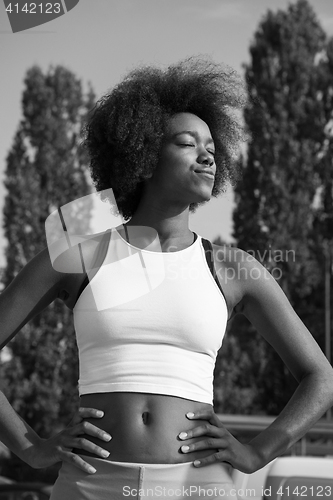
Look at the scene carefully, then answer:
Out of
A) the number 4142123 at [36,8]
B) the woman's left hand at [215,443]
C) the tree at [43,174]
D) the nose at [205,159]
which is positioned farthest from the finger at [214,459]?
the tree at [43,174]

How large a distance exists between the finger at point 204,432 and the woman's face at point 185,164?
30cm

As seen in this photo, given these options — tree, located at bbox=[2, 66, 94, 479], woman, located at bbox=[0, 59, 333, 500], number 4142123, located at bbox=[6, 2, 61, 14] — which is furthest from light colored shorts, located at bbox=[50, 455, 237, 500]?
tree, located at bbox=[2, 66, 94, 479]

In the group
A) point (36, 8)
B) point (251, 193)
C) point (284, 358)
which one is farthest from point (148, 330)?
point (251, 193)

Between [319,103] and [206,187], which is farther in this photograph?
[319,103]

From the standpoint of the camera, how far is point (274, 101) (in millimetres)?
9008

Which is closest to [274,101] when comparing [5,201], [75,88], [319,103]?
[319,103]

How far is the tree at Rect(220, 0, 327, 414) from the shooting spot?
26.2 feet

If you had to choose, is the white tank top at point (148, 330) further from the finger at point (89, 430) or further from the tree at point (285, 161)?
the tree at point (285, 161)

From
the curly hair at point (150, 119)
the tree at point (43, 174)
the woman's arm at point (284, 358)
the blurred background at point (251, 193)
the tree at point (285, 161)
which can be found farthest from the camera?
the tree at point (285, 161)

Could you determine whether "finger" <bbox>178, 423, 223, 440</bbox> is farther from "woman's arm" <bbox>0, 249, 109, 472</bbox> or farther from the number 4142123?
the number 4142123

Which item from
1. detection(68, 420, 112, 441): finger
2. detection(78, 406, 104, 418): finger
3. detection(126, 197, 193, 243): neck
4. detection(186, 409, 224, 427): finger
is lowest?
detection(186, 409, 224, 427): finger

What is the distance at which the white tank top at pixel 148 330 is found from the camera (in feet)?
2.93

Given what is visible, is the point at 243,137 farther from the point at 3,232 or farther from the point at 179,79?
the point at 3,232

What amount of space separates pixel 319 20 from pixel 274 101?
3.80 ft
